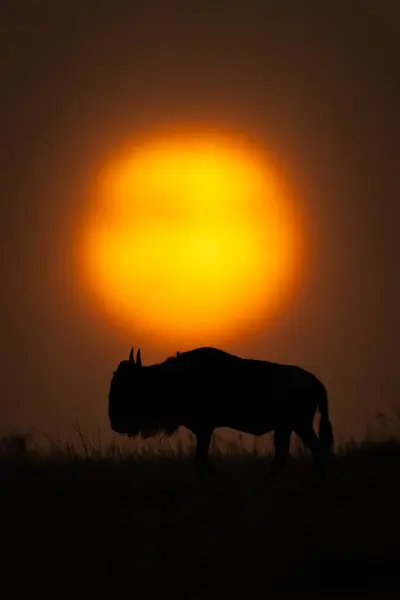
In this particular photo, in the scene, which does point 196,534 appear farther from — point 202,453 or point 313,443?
point 313,443

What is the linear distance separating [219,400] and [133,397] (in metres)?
0.93

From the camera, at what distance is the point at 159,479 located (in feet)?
42.2

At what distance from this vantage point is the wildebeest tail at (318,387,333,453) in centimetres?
1348

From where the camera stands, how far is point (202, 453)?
13289 mm

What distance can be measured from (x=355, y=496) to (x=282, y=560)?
237 centimetres

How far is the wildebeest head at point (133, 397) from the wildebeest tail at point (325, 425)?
5.55ft

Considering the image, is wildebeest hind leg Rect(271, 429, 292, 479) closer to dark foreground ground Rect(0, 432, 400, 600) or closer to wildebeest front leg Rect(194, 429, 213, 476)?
dark foreground ground Rect(0, 432, 400, 600)

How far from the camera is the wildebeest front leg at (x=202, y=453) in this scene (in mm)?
13062

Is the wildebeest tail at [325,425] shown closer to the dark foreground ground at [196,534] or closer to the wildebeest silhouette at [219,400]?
the wildebeest silhouette at [219,400]

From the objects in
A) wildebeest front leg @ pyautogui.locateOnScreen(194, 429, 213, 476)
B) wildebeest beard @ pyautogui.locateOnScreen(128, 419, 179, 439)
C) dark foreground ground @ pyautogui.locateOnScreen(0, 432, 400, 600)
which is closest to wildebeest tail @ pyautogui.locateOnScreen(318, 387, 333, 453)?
dark foreground ground @ pyautogui.locateOnScreen(0, 432, 400, 600)

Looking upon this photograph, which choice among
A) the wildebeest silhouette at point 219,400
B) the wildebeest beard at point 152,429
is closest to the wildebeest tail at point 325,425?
the wildebeest silhouette at point 219,400

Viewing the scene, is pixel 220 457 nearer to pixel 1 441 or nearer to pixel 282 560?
pixel 1 441

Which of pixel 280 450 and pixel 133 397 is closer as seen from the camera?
pixel 280 450

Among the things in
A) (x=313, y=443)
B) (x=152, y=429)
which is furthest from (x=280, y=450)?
(x=152, y=429)
